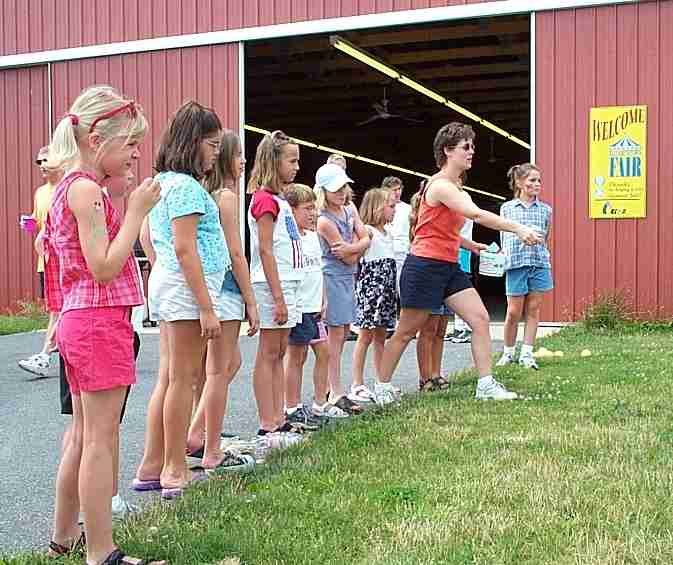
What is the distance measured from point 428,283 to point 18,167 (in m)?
10.3

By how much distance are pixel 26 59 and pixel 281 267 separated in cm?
1067

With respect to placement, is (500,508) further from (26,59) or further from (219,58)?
(26,59)

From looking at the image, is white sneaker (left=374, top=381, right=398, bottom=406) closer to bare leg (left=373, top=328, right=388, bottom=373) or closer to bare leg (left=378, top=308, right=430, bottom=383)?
bare leg (left=378, top=308, right=430, bottom=383)

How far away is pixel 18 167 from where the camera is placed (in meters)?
14.8

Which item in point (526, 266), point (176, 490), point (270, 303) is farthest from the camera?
point (526, 266)

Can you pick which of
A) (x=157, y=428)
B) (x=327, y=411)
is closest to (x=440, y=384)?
(x=327, y=411)

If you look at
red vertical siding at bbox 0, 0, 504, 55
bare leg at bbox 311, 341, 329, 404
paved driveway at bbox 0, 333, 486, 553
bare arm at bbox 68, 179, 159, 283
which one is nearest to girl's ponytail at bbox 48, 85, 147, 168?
bare arm at bbox 68, 179, 159, 283

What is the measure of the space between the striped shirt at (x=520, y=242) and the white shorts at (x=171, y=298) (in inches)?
160

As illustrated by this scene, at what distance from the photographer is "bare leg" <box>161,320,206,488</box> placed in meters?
4.00

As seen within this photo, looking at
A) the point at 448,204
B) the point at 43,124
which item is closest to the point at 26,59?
the point at 43,124

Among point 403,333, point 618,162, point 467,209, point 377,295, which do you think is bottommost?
point 403,333

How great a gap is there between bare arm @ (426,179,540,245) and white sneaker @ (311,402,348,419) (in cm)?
140

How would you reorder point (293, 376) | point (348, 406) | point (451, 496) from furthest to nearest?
point (348, 406) → point (293, 376) → point (451, 496)

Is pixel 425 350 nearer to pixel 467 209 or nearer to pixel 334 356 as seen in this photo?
pixel 334 356
